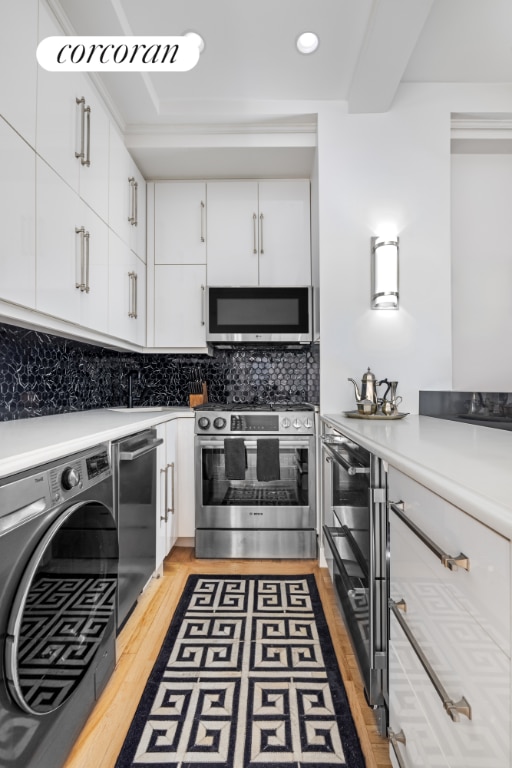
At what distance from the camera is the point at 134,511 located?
1.78 meters

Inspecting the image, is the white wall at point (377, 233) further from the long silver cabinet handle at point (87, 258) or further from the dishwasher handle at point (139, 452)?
the long silver cabinet handle at point (87, 258)

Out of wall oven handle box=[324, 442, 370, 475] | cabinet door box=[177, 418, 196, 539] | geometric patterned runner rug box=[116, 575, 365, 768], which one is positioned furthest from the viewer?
cabinet door box=[177, 418, 196, 539]

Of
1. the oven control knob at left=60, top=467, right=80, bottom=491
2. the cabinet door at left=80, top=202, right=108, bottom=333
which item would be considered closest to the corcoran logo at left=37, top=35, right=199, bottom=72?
the cabinet door at left=80, top=202, right=108, bottom=333

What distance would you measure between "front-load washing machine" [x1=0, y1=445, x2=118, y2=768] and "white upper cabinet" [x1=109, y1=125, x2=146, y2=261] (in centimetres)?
156

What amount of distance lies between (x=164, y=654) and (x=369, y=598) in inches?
33.9

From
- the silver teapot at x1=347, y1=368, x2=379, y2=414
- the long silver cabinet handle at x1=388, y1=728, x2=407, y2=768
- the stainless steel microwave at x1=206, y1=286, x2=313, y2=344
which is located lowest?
the long silver cabinet handle at x1=388, y1=728, x2=407, y2=768

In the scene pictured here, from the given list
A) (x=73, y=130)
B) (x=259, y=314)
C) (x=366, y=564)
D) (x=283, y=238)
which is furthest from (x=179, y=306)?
(x=366, y=564)

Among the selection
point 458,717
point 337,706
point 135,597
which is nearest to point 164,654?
point 135,597

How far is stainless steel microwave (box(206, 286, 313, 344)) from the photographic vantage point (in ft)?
9.26

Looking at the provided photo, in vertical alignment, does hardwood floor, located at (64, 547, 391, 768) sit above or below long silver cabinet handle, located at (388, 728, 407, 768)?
below

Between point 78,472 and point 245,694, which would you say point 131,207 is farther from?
point 245,694

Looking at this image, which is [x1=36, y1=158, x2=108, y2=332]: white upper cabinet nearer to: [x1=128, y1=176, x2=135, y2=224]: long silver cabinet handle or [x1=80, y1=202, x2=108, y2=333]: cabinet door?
[x1=80, y1=202, x2=108, y2=333]: cabinet door

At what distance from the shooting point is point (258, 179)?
298cm

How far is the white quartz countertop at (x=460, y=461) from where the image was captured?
60 cm
